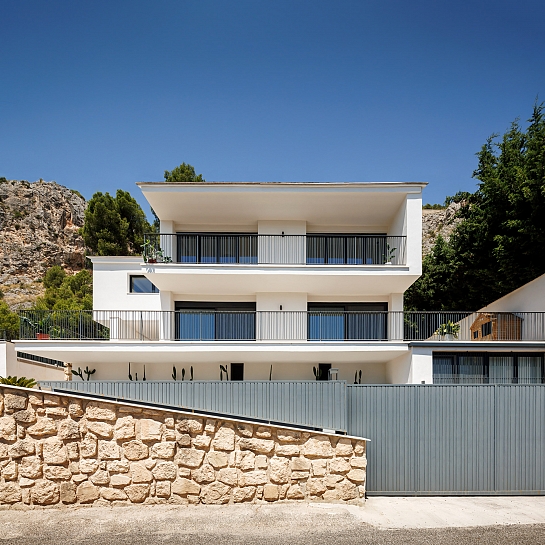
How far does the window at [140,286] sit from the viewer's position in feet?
61.8

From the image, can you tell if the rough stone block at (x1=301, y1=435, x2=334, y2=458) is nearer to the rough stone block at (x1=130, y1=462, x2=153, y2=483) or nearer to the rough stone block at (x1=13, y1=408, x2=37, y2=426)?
the rough stone block at (x1=130, y1=462, x2=153, y2=483)

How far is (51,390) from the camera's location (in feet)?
28.4

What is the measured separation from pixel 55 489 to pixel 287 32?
13892 millimetres

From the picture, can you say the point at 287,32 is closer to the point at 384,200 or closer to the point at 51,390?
the point at 384,200

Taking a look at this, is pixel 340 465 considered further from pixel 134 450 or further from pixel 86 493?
pixel 86 493

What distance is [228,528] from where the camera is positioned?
716 cm

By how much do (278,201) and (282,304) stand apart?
13.4ft

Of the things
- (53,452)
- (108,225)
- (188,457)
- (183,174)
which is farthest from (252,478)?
(108,225)

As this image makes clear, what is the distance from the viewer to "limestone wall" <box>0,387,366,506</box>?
8.15 meters

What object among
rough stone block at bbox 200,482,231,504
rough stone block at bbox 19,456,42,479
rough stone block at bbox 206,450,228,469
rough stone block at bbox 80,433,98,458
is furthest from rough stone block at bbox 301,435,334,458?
rough stone block at bbox 19,456,42,479

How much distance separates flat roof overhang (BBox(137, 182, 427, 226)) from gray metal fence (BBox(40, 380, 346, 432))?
25.9 ft

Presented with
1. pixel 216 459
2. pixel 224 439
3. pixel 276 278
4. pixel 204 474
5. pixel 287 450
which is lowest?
pixel 204 474

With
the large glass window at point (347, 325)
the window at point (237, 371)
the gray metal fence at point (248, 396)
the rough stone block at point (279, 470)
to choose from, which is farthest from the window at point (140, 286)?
the rough stone block at point (279, 470)

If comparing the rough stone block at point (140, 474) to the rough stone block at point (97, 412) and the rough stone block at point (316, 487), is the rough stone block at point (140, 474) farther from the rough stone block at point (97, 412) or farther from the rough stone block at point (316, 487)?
the rough stone block at point (316, 487)
